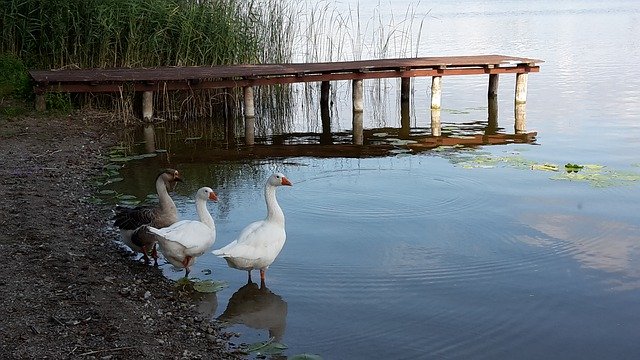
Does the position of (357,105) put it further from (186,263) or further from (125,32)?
(186,263)

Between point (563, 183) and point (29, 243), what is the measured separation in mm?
7391

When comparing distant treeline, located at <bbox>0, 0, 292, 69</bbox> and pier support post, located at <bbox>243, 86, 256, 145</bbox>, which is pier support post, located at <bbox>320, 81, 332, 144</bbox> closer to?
pier support post, located at <bbox>243, 86, 256, 145</bbox>

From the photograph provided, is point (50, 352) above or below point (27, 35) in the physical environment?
below

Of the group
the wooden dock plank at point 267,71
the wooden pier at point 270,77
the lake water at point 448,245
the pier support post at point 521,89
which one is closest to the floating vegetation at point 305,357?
the lake water at point 448,245

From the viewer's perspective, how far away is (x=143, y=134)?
1609cm

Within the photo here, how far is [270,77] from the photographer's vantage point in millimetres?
17594

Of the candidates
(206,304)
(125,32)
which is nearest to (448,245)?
(206,304)

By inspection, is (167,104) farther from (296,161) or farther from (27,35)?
(296,161)

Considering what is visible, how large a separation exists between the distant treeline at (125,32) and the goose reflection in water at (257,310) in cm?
1006

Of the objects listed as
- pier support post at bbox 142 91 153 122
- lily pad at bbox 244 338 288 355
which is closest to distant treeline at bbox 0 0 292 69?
pier support post at bbox 142 91 153 122

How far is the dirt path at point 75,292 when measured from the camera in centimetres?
600

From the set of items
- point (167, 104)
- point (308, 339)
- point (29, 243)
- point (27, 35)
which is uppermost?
point (27, 35)

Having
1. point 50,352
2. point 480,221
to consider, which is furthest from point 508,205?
point 50,352

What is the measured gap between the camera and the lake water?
6.92m
